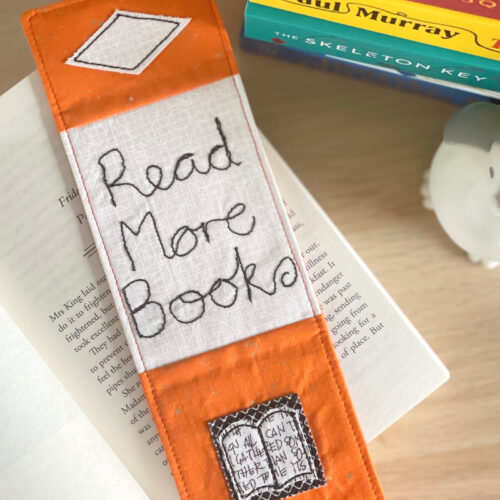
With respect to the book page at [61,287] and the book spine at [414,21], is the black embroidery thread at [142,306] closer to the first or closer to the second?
the book page at [61,287]

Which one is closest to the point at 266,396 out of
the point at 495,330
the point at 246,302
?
the point at 246,302

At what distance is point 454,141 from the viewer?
1.06 ft

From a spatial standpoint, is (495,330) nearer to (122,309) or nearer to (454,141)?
(454,141)

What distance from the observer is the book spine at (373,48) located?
0.97 feet

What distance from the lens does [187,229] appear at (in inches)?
13.6

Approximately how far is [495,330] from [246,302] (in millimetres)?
173

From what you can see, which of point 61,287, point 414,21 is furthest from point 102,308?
point 414,21

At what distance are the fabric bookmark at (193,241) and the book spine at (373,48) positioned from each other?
0.15 feet

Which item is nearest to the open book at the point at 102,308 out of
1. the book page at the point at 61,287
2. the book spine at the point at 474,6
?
the book page at the point at 61,287

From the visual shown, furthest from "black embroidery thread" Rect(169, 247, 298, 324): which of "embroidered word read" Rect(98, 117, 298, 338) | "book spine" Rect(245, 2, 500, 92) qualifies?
"book spine" Rect(245, 2, 500, 92)

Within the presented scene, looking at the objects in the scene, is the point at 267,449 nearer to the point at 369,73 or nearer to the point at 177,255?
the point at 177,255

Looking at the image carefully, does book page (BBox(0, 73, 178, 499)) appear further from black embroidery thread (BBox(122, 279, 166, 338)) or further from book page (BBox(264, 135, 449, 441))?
book page (BBox(264, 135, 449, 441))

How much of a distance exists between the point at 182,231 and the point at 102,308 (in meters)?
0.07

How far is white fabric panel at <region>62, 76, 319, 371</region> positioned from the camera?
1.13 feet
